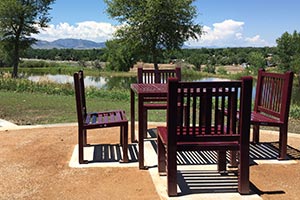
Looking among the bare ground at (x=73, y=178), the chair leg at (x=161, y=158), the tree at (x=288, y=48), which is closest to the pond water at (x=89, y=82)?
the bare ground at (x=73, y=178)

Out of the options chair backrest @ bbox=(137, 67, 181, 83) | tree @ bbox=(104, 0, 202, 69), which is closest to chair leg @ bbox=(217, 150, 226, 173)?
chair backrest @ bbox=(137, 67, 181, 83)

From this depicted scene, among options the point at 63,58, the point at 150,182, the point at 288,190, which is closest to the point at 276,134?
the point at 288,190

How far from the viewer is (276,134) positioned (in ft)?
18.2

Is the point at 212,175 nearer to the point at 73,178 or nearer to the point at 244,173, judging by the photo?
the point at 244,173

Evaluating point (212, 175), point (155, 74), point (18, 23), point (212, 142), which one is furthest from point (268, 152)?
point (18, 23)

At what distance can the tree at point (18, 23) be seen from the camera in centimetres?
Result: 2555

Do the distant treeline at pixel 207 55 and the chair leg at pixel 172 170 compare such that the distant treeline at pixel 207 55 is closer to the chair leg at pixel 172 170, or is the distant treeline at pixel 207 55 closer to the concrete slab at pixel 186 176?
the concrete slab at pixel 186 176

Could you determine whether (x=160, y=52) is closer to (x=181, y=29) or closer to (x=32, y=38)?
(x=181, y=29)

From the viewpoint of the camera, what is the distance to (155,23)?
2217 cm

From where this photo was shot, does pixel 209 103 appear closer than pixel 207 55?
Yes

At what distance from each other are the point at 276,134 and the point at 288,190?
243 centimetres

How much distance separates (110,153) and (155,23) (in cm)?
1852

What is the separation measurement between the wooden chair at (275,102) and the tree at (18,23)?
2332cm

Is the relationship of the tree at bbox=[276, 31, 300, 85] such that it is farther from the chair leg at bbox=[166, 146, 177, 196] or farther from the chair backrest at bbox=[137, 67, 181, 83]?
the chair leg at bbox=[166, 146, 177, 196]
